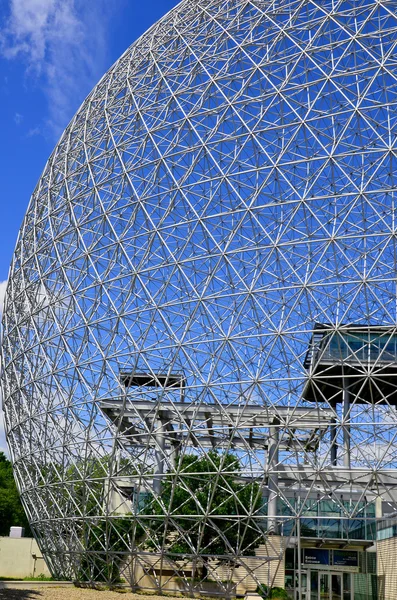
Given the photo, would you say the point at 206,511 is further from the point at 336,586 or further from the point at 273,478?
the point at 336,586

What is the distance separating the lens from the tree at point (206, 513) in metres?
21.9

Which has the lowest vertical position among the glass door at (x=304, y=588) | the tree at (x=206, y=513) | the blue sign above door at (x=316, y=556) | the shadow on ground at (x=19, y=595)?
the shadow on ground at (x=19, y=595)

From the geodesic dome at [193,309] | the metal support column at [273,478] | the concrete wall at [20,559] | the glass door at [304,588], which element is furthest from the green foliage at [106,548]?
the concrete wall at [20,559]

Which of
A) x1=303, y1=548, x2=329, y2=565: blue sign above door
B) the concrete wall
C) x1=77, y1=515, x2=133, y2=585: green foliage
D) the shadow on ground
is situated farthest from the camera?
the concrete wall

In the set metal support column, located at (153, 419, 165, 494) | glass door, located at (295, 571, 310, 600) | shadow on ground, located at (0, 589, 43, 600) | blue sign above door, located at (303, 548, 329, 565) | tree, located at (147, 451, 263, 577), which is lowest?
shadow on ground, located at (0, 589, 43, 600)

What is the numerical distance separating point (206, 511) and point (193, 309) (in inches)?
293

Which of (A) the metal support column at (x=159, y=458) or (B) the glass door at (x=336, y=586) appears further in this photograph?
(A) the metal support column at (x=159, y=458)

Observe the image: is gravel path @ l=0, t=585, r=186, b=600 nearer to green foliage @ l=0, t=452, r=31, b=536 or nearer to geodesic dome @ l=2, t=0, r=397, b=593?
geodesic dome @ l=2, t=0, r=397, b=593

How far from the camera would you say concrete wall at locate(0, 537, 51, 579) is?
39188 millimetres

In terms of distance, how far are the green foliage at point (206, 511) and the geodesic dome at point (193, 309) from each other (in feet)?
0.37

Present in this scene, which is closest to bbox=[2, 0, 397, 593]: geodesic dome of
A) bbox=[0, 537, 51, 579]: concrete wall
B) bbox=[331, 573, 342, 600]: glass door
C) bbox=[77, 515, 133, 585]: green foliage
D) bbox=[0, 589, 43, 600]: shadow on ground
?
bbox=[77, 515, 133, 585]: green foliage

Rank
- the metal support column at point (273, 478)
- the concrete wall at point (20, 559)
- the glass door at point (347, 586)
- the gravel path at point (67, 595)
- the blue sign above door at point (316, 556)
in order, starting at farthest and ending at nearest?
the concrete wall at point (20, 559)
the blue sign above door at point (316, 556)
the glass door at point (347, 586)
the metal support column at point (273, 478)
the gravel path at point (67, 595)

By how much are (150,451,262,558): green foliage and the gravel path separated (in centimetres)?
185

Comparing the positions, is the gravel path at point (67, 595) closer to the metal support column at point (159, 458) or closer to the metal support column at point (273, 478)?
the metal support column at point (159, 458)
